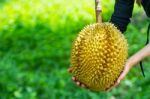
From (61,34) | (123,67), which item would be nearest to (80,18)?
(61,34)

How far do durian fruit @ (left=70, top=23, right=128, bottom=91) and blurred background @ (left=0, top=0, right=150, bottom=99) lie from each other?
1359mm

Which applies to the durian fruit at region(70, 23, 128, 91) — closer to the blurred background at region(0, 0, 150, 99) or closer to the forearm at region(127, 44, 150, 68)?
the forearm at region(127, 44, 150, 68)

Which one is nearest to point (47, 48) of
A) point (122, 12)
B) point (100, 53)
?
point (122, 12)

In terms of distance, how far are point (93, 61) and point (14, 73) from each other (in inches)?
74.6

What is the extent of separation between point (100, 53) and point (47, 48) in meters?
2.61

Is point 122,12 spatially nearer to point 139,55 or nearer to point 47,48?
point 139,55

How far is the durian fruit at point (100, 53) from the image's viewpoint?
2113 millimetres

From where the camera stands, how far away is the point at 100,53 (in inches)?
83.1

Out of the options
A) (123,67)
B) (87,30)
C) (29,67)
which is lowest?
(29,67)

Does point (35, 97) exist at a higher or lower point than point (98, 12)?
lower

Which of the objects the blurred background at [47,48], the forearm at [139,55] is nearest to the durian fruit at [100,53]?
the forearm at [139,55]

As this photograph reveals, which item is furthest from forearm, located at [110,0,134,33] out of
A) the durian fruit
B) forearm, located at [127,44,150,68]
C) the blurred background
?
the blurred background

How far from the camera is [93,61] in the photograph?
2125mm

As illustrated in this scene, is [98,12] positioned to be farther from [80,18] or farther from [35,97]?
[80,18]
